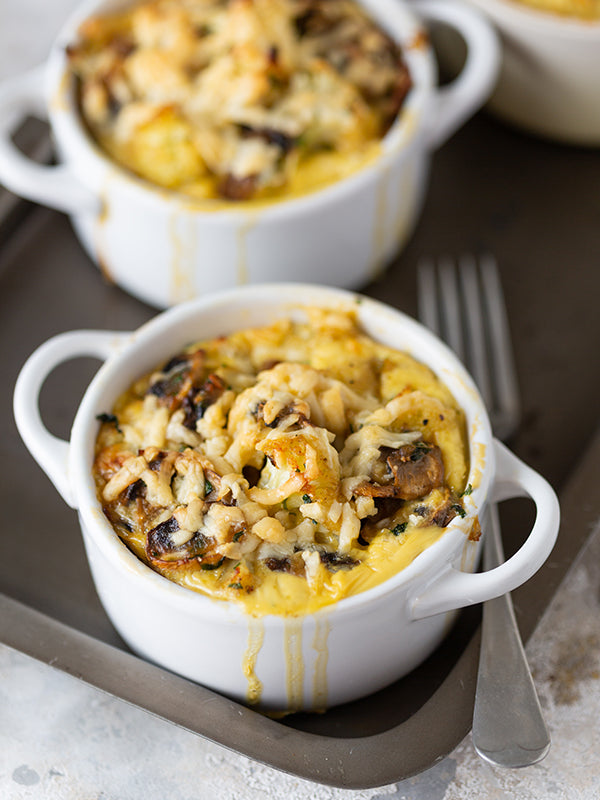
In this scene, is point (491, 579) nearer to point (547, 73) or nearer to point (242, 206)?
point (242, 206)

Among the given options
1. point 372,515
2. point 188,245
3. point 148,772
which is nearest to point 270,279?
point 188,245

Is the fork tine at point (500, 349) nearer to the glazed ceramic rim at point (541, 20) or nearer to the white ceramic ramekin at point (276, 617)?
the white ceramic ramekin at point (276, 617)

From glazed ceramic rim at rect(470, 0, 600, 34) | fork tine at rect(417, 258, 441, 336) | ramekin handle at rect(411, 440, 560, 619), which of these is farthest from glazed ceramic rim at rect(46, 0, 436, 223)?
ramekin handle at rect(411, 440, 560, 619)

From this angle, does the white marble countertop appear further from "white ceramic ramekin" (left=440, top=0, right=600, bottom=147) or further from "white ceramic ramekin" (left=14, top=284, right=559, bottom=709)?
"white ceramic ramekin" (left=440, top=0, right=600, bottom=147)

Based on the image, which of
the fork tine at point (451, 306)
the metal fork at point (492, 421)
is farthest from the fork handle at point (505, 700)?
the fork tine at point (451, 306)

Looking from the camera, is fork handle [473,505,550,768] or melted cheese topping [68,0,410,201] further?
melted cheese topping [68,0,410,201]
